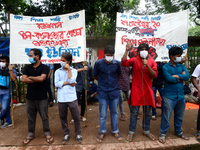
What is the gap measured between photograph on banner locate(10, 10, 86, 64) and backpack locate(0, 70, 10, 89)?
43 centimetres

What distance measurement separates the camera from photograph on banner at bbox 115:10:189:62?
159 inches

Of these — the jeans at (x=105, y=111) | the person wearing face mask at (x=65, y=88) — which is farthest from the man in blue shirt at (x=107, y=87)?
the person wearing face mask at (x=65, y=88)

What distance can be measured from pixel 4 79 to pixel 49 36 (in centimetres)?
164

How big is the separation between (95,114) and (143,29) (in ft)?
9.92

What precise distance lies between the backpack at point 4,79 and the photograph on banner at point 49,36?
16.7 inches

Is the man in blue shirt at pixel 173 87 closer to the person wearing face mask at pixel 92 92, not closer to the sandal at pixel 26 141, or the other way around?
the sandal at pixel 26 141

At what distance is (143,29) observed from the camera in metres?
4.11

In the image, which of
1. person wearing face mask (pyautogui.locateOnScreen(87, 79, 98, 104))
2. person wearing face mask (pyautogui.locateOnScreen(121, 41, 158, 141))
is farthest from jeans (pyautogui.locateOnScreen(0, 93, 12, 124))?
person wearing face mask (pyautogui.locateOnScreen(121, 41, 158, 141))

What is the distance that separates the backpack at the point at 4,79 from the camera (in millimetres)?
3985


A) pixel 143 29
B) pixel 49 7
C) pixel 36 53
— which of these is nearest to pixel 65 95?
pixel 36 53

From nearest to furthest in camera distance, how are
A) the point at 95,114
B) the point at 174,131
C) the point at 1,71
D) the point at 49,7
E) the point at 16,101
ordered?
the point at 174,131 → the point at 1,71 → the point at 95,114 → the point at 16,101 → the point at 49,7

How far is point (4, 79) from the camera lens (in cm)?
402

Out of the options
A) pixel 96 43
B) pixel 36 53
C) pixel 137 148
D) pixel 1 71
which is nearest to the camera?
pixel 137 148

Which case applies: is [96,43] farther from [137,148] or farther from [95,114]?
[137,148]
